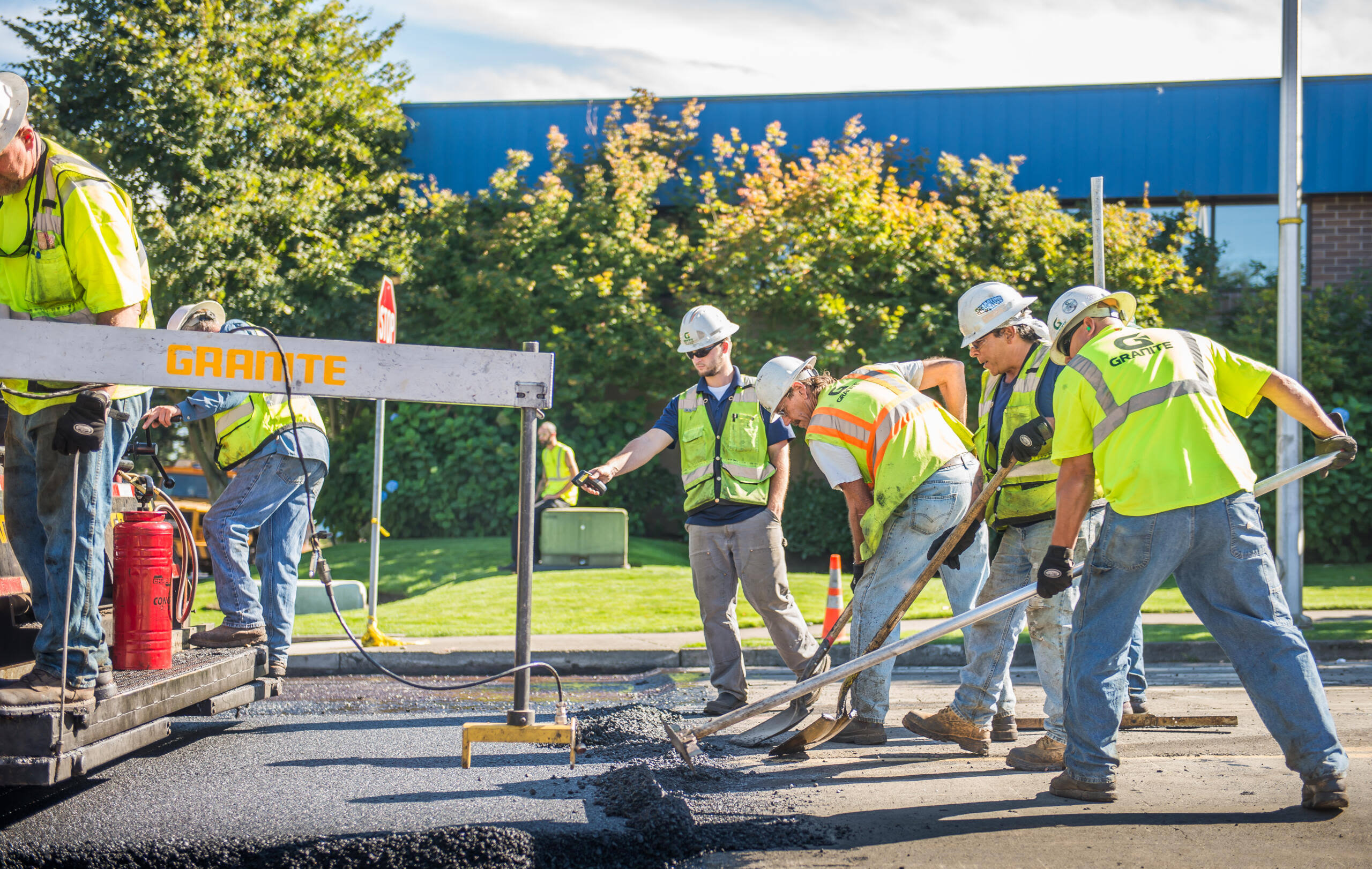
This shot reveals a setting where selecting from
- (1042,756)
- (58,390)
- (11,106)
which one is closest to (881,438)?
(1042,756)

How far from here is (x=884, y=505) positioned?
4918mm

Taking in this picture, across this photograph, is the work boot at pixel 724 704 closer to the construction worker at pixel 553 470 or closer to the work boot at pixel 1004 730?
the work boot at pixel 1004 730

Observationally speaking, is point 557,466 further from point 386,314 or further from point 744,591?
point 744,591

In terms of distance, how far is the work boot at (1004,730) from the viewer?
5.21 metres

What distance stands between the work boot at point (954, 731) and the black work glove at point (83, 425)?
3.47 meters

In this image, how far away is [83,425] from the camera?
3.60 metres

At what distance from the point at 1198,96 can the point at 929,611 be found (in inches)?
484

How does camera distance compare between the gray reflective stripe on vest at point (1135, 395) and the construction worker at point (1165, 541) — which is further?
the gray reflective stripe on vest at point (1135, 395)

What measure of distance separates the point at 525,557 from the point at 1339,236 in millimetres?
18373

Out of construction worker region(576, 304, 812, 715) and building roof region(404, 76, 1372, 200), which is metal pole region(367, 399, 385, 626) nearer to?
construction worker region(576, 304, 812, 715)

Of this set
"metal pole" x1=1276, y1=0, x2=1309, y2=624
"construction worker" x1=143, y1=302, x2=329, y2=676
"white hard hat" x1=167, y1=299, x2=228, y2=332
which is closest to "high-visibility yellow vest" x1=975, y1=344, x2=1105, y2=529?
"construction worker" x1=143, y1=302, x2=329, y2=676

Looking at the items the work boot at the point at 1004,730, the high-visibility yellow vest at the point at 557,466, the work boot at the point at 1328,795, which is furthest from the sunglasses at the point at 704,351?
the high-visibility yellow vest at the point at 557,466

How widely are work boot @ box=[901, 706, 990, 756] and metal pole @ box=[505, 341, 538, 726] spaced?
194cm

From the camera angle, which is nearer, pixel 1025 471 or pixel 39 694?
pixel 39 694
